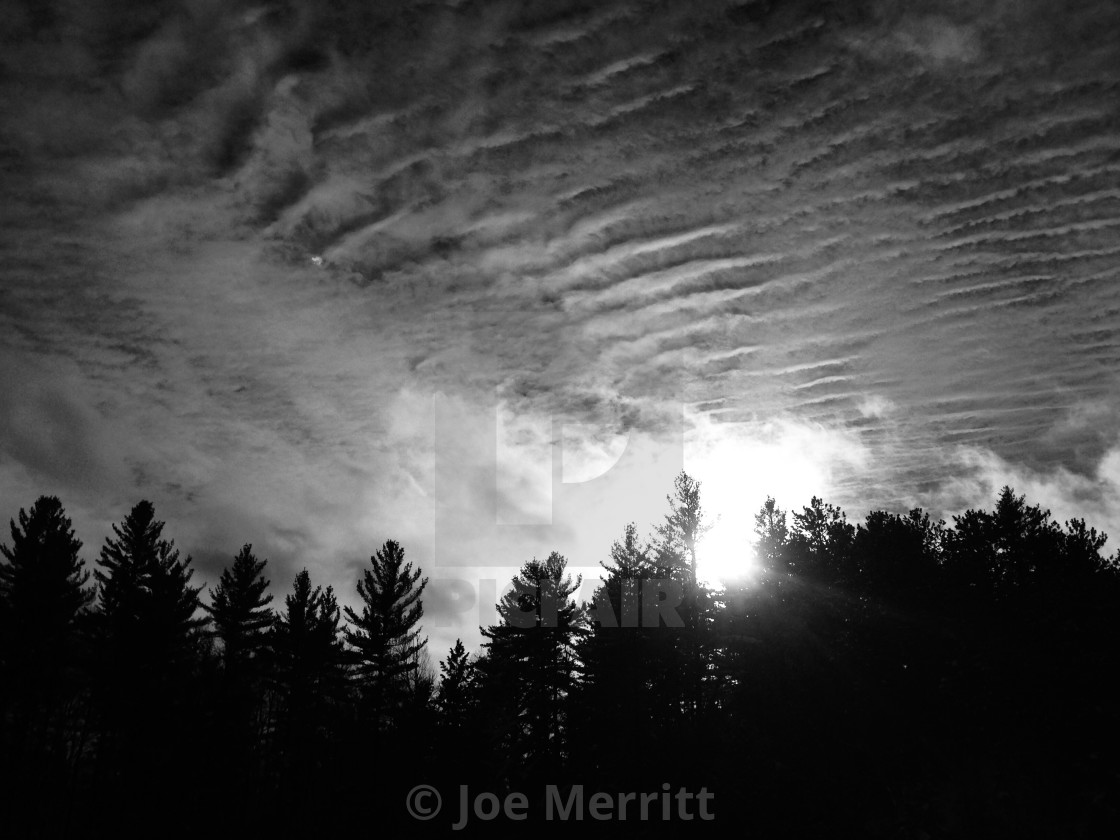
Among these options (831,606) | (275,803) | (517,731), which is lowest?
(275,803)

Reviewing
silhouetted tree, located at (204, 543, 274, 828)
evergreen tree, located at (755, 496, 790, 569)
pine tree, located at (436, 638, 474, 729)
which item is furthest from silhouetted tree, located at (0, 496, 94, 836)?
evergreen tree, located at (755, 496, 790, 569)

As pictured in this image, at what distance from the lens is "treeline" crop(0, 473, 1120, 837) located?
20.6 metres

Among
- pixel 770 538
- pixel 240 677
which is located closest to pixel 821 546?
pixel 770 538

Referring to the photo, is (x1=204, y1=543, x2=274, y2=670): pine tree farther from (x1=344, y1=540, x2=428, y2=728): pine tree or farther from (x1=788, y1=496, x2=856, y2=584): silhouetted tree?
(x1=788, y1=496, x2=856, y2=584): silhouetted tree

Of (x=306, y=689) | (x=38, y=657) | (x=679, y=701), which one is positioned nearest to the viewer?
Result: (x=38, y=657)

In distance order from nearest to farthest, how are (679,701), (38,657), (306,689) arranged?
(38,657) → (679,701) → (306,689)

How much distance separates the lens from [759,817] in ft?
74.4

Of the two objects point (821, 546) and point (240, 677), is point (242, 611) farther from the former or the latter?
point (821, 546)

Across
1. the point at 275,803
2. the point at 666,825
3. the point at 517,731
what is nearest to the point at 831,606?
the point at 666,825

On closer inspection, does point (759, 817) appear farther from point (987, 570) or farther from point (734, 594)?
point (987, 570)

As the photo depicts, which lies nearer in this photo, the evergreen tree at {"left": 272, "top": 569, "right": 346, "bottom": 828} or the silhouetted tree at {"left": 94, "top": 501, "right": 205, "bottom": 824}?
the silhouetted tree at {"left": 94, "top": 501, "right": 205, "bottom": 824}

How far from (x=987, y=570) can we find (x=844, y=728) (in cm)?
988

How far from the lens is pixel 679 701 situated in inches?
1142

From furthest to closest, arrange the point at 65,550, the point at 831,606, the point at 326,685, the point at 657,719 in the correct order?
the point at 326,685 < the point at 657,719 < the point at 831,606 < the point at 65,550
